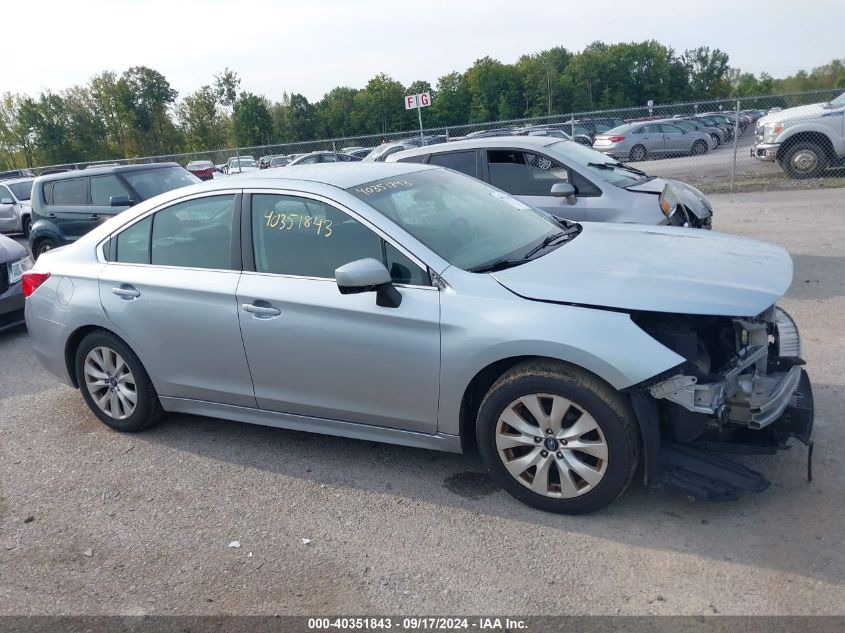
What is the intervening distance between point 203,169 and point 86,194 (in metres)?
13.4

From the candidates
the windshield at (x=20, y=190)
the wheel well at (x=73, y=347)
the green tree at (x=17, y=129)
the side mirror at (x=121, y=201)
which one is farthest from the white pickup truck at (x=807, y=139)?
the green tree at (x=17, y=129)

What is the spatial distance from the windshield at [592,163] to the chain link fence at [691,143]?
522 centimetres

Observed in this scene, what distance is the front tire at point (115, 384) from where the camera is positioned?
188 inches

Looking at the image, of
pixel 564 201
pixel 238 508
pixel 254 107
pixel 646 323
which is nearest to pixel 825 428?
pixel 646 323

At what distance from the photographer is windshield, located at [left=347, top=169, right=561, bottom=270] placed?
3.96 m

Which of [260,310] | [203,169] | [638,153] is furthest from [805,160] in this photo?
[203,169]

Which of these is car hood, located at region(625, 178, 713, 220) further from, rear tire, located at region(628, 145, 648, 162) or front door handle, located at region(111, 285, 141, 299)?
rear tire, located at region(628, 145, 648, 162)

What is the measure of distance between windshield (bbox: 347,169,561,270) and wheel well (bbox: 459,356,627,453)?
555 millimetres

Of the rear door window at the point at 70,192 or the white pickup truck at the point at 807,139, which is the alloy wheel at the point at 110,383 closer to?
the rear door window at the point at 70,192

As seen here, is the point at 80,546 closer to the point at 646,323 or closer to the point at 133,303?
the point at 133,303

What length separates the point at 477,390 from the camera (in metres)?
3.75

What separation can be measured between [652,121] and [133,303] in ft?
81.5

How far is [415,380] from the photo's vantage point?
374cm

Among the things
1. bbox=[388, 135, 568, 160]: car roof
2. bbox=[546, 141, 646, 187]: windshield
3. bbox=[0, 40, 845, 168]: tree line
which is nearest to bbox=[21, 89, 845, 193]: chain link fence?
bbox=[388, 135, 568, 160]: car roof
